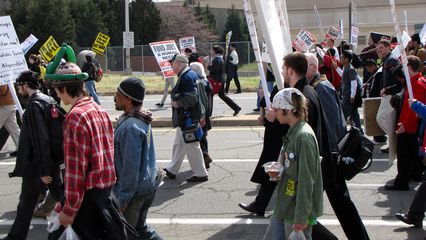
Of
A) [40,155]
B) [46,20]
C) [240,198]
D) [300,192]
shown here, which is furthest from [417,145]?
[46,20]

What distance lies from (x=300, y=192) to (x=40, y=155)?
2.55 m

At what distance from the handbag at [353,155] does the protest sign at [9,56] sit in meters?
4.74

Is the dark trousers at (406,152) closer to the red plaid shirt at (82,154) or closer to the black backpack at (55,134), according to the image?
the black backpack at (55,134)

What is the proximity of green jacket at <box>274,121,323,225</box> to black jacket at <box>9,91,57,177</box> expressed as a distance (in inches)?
90.0

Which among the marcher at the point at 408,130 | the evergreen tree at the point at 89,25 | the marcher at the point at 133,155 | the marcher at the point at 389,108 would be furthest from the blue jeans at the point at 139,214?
the evergreen tree at the point at 89,25

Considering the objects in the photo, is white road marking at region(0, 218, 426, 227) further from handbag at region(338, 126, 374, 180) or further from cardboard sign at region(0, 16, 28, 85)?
cardboard sign at region(0, 16, 28, 85)

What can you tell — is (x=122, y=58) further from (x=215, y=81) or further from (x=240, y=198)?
(x=240, y=198)

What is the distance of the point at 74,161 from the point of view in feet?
12.5

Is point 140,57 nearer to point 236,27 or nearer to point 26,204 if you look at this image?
point 236,27

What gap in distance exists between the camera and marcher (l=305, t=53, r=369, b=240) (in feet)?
16.2

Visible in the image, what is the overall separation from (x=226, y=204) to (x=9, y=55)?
359 cm

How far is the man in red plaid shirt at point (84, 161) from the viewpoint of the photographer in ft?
12.5

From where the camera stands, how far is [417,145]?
24.0 ft

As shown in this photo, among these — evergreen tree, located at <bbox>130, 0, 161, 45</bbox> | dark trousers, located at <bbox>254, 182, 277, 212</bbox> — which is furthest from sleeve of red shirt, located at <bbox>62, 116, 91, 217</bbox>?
evergreen tree, located at <bbox>130, 0, 161, 45</bbox>
